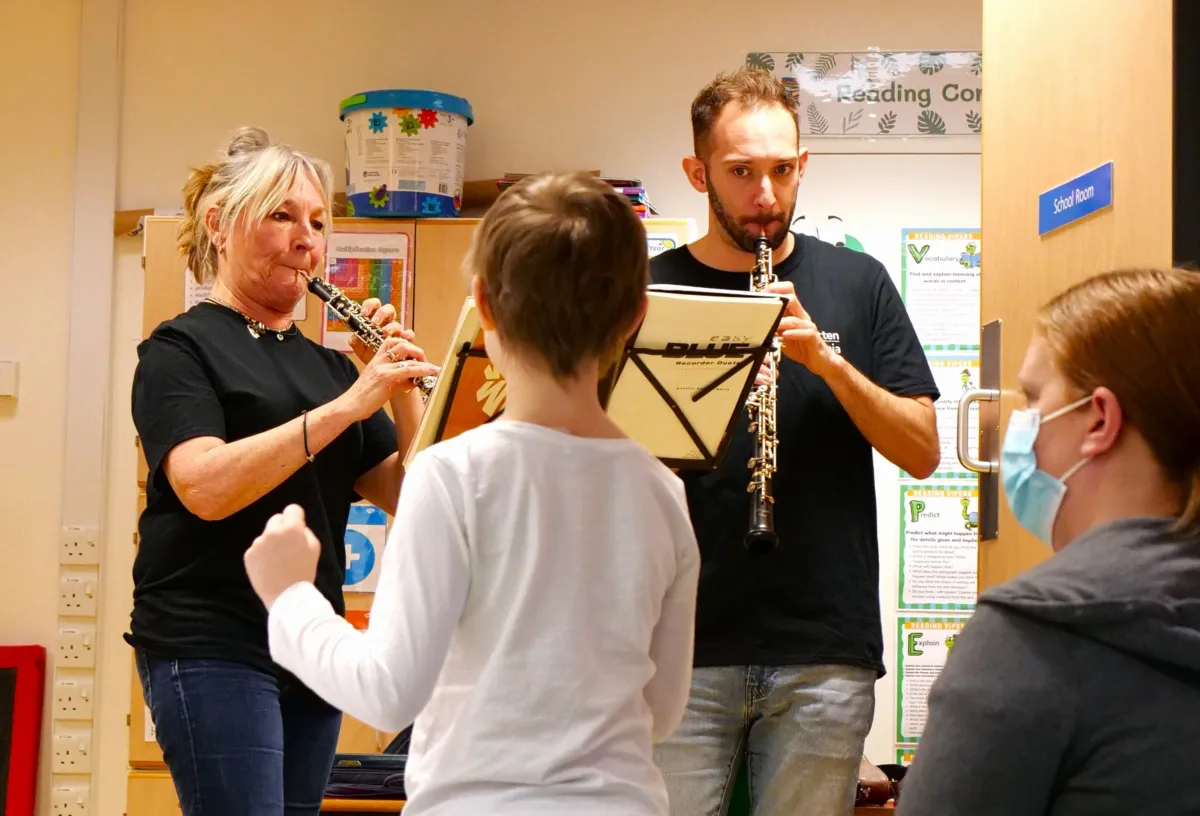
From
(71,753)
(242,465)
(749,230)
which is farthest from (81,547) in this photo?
(749,230)

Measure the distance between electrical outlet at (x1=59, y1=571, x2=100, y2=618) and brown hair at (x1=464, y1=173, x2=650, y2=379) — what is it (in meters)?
3.15

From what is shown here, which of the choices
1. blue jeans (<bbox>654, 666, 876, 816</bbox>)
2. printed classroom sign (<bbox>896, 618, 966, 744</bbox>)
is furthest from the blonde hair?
printed classroom sign (<bbox>896, 618, 966, 744</bbox>)

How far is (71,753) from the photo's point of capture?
12.8 ft

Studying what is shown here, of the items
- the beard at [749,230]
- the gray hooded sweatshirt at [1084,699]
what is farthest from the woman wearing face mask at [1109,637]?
the beard at [749,230]

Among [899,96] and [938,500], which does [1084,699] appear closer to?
[938,500]

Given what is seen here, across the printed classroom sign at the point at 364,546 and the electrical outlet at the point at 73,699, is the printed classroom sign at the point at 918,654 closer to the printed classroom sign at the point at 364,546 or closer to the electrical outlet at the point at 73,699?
the printed classroom sign at the point at 364,546

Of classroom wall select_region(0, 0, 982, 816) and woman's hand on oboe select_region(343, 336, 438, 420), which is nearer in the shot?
woman's hand on oboe select_region(343, 336, 438, 420)

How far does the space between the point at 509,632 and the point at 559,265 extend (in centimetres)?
35

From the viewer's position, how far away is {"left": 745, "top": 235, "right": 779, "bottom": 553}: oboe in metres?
1.93

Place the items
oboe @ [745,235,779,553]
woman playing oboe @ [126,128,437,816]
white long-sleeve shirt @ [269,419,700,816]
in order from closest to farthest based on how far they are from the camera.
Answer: white long-sleeve shirt @ [269,419,700,816], woman playing oboe @ [126,128,437,816], oboe @ [745,235,779,553]

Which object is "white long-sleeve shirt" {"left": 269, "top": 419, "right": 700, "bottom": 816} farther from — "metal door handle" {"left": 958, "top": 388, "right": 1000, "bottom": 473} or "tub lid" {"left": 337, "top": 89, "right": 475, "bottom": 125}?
"tub lid" {"left": 337, "top": 89, "right": 475, "bottom": 125}

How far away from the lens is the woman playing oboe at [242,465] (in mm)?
1793

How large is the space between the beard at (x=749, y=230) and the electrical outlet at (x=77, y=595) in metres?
2.69

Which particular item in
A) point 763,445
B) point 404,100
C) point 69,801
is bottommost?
point 69,801
